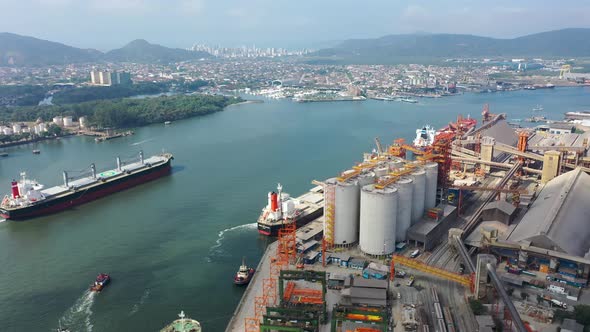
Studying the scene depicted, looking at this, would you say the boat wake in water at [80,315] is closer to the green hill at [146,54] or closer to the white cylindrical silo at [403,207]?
the white cylindrical silo at [403,207]

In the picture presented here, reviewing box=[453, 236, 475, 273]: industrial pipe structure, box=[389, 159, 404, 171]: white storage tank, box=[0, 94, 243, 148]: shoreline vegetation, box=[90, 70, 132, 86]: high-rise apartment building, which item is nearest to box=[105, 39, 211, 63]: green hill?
box=[90, 70, 132, 86]: high-rise apartment building

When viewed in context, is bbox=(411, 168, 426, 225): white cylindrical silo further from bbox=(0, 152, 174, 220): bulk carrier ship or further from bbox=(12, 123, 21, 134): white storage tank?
bbox=(12, 123, 21, 134): white storage tank

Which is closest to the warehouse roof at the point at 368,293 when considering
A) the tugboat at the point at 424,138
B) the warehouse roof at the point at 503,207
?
the warehouse roof at the point at 503,207

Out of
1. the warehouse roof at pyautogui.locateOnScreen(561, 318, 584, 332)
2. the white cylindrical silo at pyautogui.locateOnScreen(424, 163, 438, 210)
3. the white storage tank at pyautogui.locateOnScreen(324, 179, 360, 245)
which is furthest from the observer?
the white cylindrical silo at pyautogui.locateOnScreen(424, 163, 438, 210)

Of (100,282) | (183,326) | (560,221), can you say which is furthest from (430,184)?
(100,282)

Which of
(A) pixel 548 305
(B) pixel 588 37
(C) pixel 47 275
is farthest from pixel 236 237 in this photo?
(B) pixel 588 37
